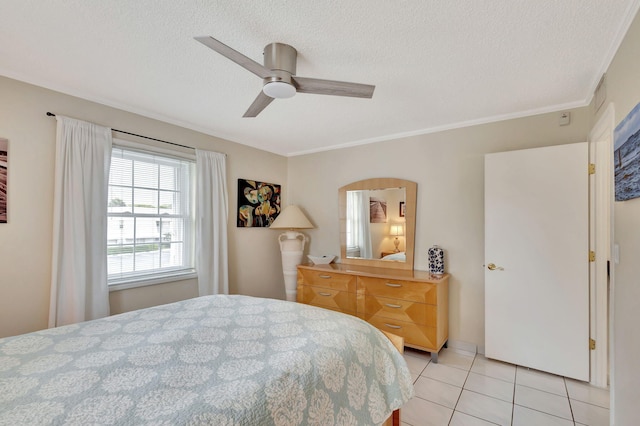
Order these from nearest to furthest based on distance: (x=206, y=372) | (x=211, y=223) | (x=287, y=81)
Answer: (x=206, y=372) → (x=287, y=81) → (x=211, y=223)

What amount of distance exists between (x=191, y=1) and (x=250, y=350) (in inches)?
65.8

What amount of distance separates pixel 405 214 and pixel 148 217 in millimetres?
2679

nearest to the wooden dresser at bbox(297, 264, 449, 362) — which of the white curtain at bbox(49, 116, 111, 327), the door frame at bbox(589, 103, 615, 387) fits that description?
the door frame at bbox(589, 103, 615, 387)

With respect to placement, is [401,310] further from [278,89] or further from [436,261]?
[278,89]

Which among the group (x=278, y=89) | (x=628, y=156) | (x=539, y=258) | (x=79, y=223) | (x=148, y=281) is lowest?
(x=148, y=281)

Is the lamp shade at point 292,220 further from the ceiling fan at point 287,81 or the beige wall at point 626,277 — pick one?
the beige wall at point 626,277

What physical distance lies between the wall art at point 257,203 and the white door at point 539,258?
2.61 metres

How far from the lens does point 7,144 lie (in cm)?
216

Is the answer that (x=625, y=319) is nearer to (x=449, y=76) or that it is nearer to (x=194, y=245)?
(x=449, y=76)

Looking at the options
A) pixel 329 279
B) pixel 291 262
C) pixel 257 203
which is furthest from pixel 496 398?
pixel 257 203

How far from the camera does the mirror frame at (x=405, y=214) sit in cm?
342

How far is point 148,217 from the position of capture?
9.77 feet

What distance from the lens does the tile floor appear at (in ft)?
6.64

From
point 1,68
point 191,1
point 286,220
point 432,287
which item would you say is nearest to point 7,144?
point 1,68
